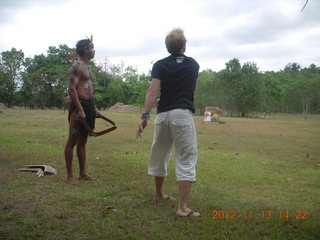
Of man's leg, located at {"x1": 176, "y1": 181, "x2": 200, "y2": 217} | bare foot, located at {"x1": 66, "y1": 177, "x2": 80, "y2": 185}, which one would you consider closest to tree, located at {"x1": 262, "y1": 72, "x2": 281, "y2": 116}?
bare foot, located at {"x1": 66, "y1": 177, "x2": 80, "y2": 185}

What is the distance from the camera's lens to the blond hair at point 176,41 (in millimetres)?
3984

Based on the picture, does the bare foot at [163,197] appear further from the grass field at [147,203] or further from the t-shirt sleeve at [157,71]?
the t-shirt sleeve at [157,71]

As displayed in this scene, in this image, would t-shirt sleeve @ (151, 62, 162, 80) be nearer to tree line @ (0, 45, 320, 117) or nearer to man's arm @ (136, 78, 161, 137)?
man's arm @ (136, 78, 161, 137)

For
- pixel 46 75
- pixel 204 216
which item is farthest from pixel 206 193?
pixel 46 75

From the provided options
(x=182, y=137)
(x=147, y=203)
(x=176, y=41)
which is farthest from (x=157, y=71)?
(x=147, y=203)

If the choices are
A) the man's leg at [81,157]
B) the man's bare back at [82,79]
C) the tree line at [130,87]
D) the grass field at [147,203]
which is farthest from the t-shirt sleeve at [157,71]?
the tree line at [130,87]

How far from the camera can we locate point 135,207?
4.16 metres

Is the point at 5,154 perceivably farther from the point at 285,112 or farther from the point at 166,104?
the point at 285,112

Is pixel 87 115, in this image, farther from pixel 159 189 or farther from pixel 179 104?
pixel 179 104

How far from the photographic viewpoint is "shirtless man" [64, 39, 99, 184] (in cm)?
520

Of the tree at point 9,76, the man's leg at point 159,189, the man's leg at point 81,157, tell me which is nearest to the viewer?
the man's leg at point 159,189

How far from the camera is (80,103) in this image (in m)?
5.29

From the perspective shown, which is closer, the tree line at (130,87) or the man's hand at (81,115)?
the man's hand at (81,115)

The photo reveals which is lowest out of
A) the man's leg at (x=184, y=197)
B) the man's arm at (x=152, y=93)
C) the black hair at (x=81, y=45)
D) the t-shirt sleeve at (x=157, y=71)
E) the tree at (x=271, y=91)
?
the man's leg at (x=184, y=197)
